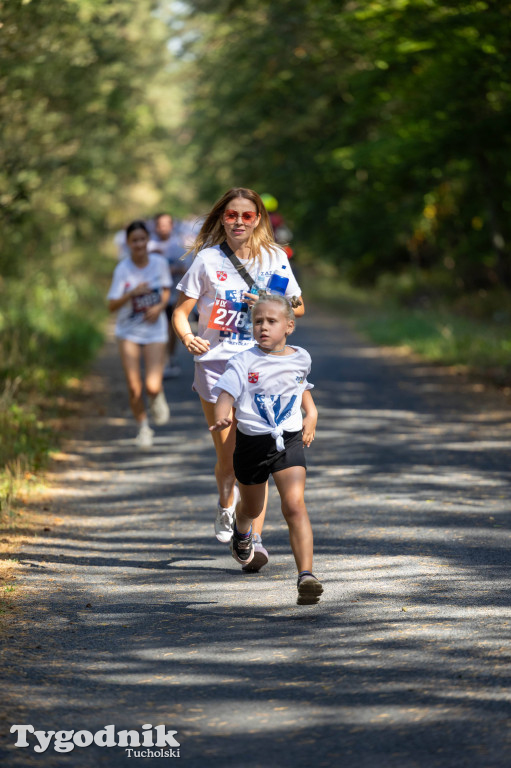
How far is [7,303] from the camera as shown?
17.7 metres

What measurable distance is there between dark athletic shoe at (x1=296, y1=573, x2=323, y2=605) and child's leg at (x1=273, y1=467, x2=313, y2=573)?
9cm

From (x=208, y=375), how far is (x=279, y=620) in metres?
1.70

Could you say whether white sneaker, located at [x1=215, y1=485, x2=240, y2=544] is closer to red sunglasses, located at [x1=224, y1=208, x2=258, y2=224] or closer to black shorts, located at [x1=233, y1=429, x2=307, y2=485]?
black shorts, located at [x1=233, y1=429, x2=307, y2=485]

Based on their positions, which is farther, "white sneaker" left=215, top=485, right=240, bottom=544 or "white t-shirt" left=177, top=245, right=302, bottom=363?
"white sneaker" left=215, top=485, right=240, bottom=544

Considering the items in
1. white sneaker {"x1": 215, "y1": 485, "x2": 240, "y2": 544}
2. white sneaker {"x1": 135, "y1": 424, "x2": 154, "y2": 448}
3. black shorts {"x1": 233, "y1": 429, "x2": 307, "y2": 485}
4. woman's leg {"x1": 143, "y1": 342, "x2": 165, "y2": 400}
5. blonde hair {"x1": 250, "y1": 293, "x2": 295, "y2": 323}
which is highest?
blonde hair {"x1": 250, "y1": 293, "x2": 295, "y2": 323}

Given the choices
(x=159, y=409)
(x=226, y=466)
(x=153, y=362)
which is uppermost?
(x=226, y=466)

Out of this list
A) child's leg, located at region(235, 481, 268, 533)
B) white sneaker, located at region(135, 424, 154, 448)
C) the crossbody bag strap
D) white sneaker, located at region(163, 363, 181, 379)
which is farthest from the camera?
white sneaker, located at region(163, 363, 181, 379)

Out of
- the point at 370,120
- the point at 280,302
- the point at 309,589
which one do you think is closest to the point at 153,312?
the point at 280,302

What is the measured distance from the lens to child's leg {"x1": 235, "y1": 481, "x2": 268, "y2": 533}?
19.7 ft

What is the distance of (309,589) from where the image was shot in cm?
554

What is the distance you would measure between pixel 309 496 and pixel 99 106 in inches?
575

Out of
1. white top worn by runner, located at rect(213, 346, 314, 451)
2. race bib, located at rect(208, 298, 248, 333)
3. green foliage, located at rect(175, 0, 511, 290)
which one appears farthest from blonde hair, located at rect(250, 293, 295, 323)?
green foliage, located at rect(175, 0, 511, 290)

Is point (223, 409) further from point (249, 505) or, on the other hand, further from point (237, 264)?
point (237, 264)

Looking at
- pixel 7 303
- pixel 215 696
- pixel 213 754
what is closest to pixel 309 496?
pixel 215 696
